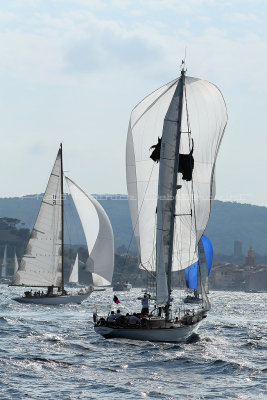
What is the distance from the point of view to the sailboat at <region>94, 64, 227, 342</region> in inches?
1593

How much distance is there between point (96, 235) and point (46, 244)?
4.11 metres

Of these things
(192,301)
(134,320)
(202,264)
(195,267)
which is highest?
(202,264)

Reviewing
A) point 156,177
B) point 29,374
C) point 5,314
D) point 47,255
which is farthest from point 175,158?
point 47,255

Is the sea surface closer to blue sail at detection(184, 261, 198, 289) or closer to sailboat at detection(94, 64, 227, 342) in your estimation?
sailboat at detection(94, 64, 227, 342)

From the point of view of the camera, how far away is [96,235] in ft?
237

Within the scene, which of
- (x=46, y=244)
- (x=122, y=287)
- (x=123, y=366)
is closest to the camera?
(x=123, y=366)

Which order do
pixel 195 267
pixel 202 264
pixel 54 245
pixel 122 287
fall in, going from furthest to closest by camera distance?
pixel 122 287 → pixel 195 267 → pixel 202 264 → pixel 54 245

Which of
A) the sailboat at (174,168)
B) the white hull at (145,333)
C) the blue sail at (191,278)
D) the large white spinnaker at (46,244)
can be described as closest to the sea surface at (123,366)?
the white hull at (145,333)

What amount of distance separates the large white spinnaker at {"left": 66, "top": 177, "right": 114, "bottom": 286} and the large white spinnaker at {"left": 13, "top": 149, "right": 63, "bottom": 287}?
1.53 meters

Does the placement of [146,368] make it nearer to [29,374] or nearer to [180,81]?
[29,374]

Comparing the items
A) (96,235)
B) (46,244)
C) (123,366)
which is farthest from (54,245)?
(123,366)

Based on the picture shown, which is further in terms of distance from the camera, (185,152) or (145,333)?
(185,152)

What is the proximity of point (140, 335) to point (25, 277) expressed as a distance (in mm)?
34768

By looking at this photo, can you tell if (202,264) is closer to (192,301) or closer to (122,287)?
(192,301)
